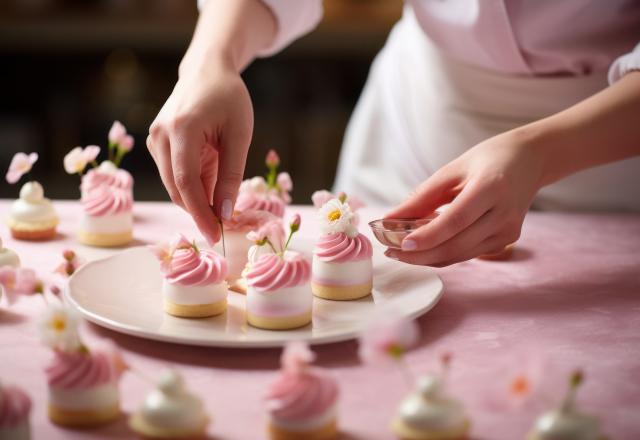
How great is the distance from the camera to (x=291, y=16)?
→ 1.92m

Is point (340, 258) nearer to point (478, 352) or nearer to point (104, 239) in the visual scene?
point (478, 352)

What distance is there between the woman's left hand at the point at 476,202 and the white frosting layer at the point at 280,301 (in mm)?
188

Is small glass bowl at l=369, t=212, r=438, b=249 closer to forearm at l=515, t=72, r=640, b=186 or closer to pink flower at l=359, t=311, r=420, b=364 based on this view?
forearm at l=515, t=72, r=640, b=186

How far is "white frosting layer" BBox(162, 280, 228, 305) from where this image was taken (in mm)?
1298

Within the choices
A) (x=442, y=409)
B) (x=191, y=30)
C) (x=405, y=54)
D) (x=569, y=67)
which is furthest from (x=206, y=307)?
(x=191, y=30)

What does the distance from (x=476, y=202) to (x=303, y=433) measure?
1.80 feet

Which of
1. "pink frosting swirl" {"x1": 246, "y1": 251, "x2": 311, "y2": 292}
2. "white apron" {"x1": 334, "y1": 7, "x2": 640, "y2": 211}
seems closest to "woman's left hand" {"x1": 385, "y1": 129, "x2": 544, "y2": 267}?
"pink frosting swirl" {"x1": 246, "y1": 251, "x2": 311, "y2": 292}

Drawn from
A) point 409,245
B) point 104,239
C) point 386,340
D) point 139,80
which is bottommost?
point 139,80


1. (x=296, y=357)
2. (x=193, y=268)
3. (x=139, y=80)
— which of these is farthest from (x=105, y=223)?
(x=139, y=80)

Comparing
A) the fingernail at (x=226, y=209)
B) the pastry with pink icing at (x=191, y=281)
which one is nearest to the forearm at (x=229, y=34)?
the fingernail at (x=226, y=209)

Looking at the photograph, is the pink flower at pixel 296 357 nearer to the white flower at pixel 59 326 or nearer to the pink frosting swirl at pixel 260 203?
the white flower at pixel 59 326

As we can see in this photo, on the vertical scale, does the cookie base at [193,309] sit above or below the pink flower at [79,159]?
below

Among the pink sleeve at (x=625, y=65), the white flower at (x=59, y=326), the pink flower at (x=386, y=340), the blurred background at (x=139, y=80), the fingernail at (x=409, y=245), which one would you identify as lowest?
the blurred background at (x=139, y=80)

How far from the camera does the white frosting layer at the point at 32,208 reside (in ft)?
5.53
